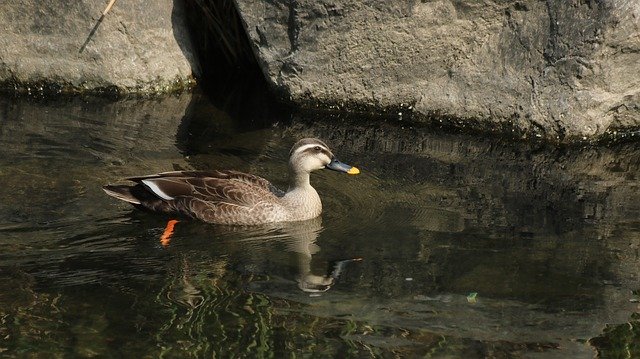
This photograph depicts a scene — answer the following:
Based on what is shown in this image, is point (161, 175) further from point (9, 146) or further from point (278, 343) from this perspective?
point (278, 343)

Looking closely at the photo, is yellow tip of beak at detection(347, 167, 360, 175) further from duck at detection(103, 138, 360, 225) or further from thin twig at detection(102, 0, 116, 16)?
thin twig at detection(102, 0, 116, 16)

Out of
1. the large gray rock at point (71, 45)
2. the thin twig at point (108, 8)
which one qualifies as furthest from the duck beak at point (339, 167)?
the thin twig at point (108, 8)

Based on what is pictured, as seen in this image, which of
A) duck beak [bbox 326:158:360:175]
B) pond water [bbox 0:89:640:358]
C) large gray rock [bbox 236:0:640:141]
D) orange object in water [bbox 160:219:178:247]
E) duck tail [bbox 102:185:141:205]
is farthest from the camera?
large gray rock [bbox 236:0:640:141]

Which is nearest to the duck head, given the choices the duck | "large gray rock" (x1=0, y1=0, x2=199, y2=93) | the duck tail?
the duck

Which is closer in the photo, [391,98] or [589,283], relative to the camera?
[589,283]

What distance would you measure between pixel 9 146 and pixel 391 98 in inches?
151

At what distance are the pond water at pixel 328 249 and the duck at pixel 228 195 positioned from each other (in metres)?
0.13

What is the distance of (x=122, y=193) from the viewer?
8781mm

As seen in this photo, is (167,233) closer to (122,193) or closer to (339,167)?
(122,193)

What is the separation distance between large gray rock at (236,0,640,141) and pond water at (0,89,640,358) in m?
0.32

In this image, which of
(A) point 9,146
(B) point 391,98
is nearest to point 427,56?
(B) point 391,98

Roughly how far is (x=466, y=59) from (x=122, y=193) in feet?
13.3

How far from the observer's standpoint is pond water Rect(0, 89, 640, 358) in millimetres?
6742

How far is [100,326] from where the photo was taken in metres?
6.74
